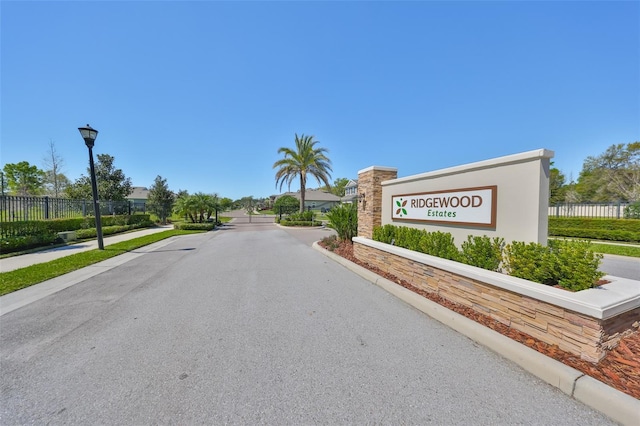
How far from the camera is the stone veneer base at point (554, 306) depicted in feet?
8.57

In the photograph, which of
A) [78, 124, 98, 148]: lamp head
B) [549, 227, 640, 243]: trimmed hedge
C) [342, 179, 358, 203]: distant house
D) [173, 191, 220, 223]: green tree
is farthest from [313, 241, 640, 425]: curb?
[173, 191, 220, 223]: green tree

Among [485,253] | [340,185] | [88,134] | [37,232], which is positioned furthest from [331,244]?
[340,185]

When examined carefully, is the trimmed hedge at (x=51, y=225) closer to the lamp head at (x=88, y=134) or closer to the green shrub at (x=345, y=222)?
the lamp head at (x=88, y=134)

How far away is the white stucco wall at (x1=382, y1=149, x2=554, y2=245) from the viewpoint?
152 inches

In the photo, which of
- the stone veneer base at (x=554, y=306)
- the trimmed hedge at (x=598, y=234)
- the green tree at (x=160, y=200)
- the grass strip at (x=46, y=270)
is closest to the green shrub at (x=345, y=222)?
the stone veneer base at (x=554, y=306)

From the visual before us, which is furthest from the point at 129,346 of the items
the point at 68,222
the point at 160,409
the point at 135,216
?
the point at 135,216

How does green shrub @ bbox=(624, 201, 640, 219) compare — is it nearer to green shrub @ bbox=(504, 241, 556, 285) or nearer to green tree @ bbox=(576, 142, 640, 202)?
green shrub @ bbox=(504, 241, 556, 285)

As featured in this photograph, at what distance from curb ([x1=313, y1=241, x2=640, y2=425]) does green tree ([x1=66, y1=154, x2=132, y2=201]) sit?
31.4m

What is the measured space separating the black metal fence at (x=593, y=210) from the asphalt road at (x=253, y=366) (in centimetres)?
2183

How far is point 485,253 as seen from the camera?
14.1 feet

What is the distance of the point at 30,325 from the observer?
3.88m

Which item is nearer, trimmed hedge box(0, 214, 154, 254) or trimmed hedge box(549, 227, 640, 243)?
trimmed hedge box(0, 214, 154, 254)

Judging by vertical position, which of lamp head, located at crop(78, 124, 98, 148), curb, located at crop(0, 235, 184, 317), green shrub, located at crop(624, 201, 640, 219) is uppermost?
lamp head, located at crop(78, 124, 98, 148)

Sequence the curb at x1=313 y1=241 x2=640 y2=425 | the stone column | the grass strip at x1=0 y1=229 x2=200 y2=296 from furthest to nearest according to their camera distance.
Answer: the stone column → the grass strip at x1=0 y1=229 x2=200 y2=296 → the curb at x1=313 y1=241 x2=640 y2=425
